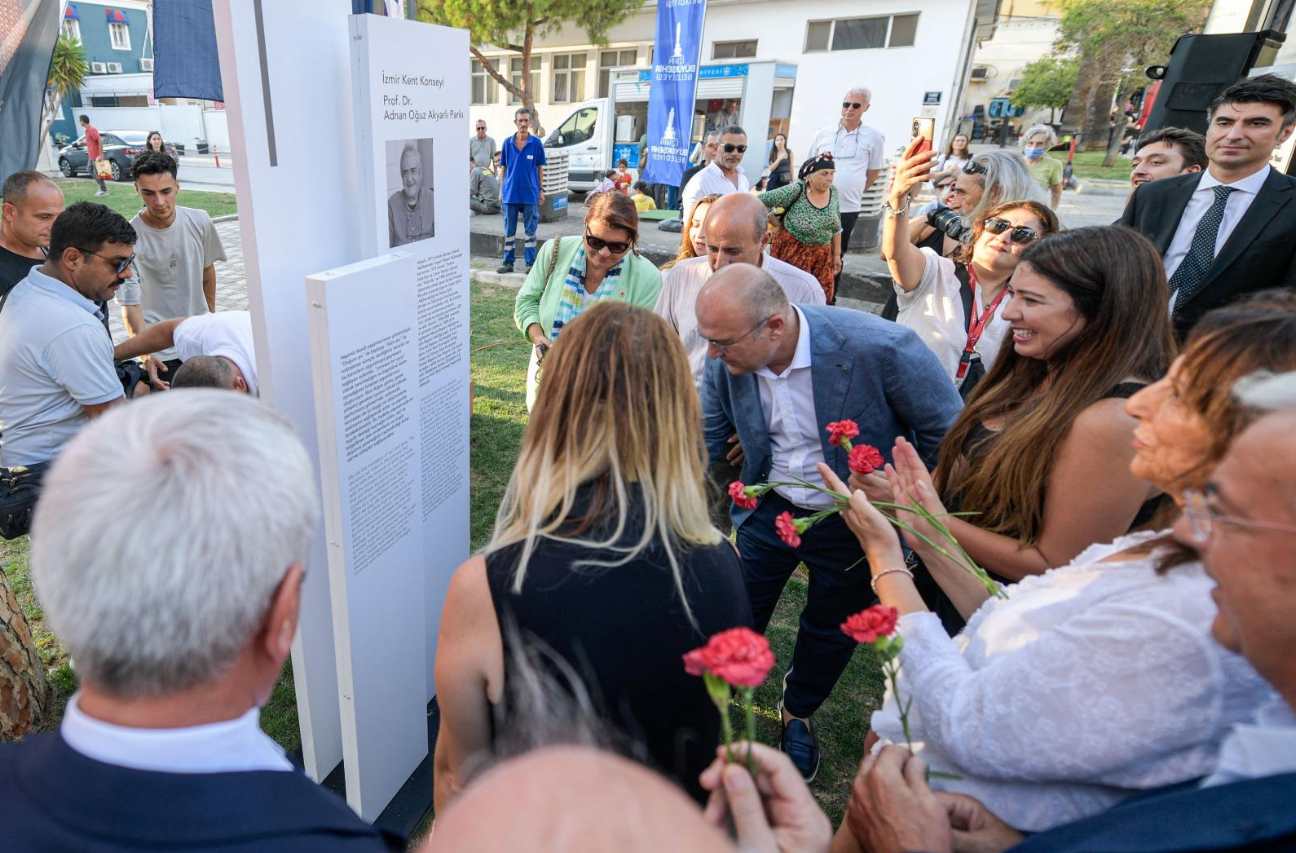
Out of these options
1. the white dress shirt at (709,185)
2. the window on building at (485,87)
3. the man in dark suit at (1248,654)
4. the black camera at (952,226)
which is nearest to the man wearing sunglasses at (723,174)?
the white dress shirt at (709,185)

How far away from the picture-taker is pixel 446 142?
2543mm

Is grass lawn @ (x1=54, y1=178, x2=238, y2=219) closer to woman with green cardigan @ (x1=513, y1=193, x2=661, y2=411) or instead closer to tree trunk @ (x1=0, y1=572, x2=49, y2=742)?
woman with green cardigan @ (x1=513, y1=193, x2=661, y2=411)

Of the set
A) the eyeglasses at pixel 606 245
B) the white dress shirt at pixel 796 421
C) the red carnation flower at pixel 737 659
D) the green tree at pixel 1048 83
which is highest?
the green tree at pixel 1048 83

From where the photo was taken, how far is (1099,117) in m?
32.0

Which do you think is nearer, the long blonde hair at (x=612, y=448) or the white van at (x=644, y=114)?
the long blonde hair at (x=612, y=448)

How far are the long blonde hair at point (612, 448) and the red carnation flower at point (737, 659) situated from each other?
1.35ft

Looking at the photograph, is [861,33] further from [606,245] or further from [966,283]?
[606,245]

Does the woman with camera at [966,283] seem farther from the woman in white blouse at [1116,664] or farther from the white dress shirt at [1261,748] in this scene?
the white dress shirt at [1261,748]

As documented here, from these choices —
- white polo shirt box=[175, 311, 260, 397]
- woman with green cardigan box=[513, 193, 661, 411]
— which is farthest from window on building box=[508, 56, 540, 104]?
white polo shirt box=[175, 311, 260, 397]

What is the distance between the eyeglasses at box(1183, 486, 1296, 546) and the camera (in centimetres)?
82

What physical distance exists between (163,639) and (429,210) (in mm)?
2000

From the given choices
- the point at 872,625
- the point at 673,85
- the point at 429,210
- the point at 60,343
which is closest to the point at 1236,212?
the point at 872,625

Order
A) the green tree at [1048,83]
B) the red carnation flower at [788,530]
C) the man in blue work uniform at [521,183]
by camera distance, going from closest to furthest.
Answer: the red carnation flower at [788,530]
the man in blue work uniform at [521,183]
the green tree at [1048,83]

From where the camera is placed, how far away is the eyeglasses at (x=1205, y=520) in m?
0.82
